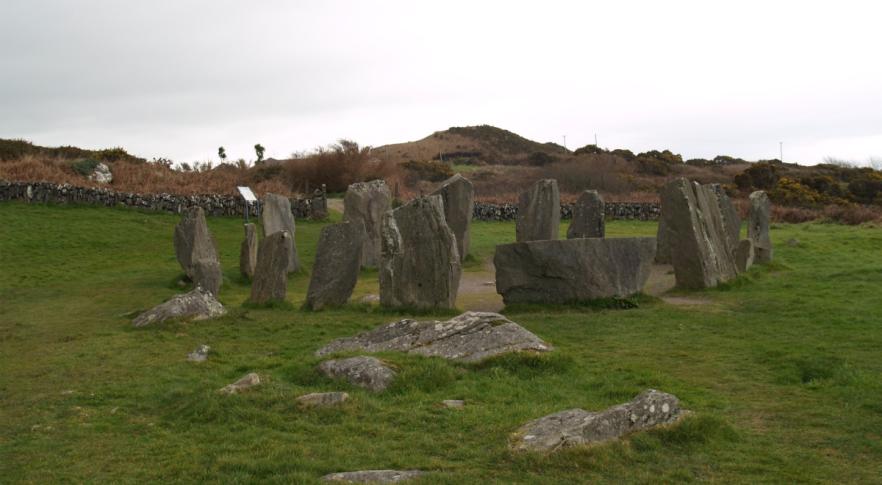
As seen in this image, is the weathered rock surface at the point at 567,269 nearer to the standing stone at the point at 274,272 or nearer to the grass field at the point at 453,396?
the grass field at the point at 453,396

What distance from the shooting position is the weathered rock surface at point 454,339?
453 inches

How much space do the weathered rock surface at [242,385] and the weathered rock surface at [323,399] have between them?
83 centimetres

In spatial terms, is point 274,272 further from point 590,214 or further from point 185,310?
point 590,214

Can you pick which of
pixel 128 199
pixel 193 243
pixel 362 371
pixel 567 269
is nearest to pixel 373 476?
pixel 362 371

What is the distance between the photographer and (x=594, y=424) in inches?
305

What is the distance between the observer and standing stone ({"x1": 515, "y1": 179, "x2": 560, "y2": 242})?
27281mm

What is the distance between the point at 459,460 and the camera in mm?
7754

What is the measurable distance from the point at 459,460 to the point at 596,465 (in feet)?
3.91

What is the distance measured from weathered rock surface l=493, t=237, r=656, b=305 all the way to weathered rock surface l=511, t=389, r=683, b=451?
9.32m

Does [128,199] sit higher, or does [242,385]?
[128,199]

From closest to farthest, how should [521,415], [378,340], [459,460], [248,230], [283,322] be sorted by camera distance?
1. [459,460]
2. [521,415]
3. [378,340]
4. [283,322]
5. [248,230]

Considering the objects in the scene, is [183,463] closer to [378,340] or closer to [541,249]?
[378,340]

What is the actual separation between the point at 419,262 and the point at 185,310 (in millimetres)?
4410

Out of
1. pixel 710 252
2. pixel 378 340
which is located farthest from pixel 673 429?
pixel 710 252
